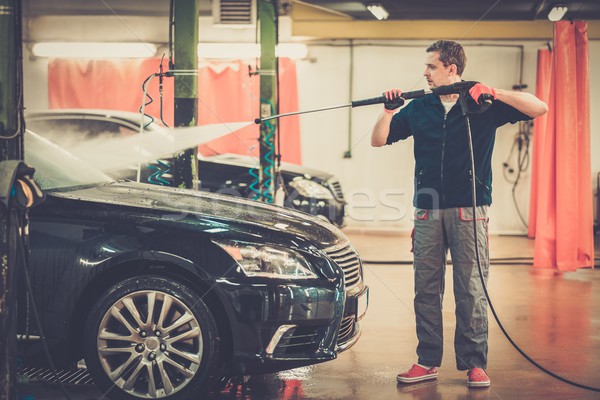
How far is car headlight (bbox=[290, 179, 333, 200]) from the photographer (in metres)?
9.34

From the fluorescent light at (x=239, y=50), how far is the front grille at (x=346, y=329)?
8.36m

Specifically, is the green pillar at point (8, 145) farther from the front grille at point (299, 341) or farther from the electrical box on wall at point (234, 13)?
the electrical box on wall at point (234, 13)

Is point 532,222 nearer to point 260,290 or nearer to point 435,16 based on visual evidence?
point 435,16

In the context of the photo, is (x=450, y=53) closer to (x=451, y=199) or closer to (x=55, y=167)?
(x=451, y=199)

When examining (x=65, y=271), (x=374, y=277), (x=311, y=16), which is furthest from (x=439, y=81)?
(x=311, y=16)

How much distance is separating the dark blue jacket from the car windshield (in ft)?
6.08

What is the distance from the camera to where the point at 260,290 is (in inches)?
154

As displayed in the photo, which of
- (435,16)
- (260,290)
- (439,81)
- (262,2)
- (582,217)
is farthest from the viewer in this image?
(435,16)

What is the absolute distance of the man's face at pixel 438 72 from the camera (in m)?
4.49

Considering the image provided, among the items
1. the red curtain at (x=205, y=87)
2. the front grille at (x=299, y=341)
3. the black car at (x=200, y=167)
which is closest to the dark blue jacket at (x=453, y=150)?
the front grille at (x=299, y=341)

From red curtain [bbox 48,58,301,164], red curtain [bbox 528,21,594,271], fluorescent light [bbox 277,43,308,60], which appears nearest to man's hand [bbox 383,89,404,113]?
red curtain [bbox 528,21,594,271]

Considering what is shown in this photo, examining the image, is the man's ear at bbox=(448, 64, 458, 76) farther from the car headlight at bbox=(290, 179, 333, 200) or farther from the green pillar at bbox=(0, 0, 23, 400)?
the car headlight at bbox=(290, 179, 333, 200)

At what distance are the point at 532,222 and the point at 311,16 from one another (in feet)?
14.6

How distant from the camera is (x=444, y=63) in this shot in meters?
4.48
